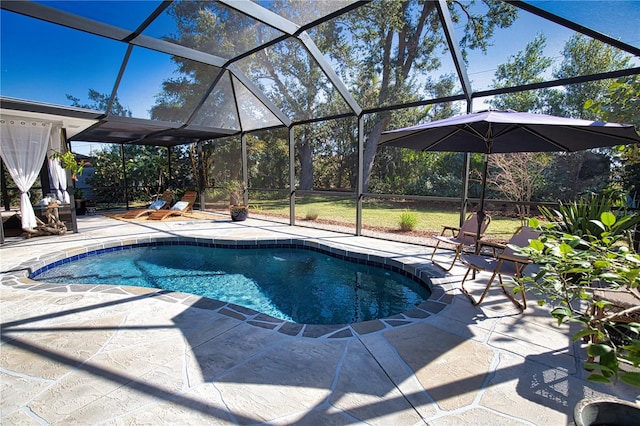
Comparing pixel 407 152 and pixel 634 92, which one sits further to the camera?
pixel 407 152

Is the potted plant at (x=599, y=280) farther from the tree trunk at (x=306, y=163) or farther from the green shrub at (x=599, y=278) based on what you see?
the tree trunk at (x=306, y=163)

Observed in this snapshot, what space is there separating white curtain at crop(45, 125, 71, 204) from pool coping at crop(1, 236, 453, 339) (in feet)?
6.35

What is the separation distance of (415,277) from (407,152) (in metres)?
11.2

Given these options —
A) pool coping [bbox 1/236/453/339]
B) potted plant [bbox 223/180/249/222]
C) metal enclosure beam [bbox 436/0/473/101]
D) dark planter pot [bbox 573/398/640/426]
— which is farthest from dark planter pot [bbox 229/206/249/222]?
dark planter pot [bbox 573/398/640/426]

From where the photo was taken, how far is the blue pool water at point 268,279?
4.02m

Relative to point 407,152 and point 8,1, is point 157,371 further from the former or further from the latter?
point 407,152

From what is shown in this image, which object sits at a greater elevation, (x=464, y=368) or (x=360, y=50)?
(x=360, y=50)

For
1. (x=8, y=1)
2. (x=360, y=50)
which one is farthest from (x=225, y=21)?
(x=360, y=50)

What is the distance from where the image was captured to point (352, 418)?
1790 mm

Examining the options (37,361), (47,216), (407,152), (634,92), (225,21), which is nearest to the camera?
(37,361)

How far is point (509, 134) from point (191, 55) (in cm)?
627

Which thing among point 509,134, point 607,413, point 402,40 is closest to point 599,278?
point 607,413

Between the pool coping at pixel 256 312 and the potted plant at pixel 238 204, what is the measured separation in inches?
92.1

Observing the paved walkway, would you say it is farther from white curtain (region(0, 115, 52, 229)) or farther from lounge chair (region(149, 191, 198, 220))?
lounge chair (region(149, 191, 198, 220))
